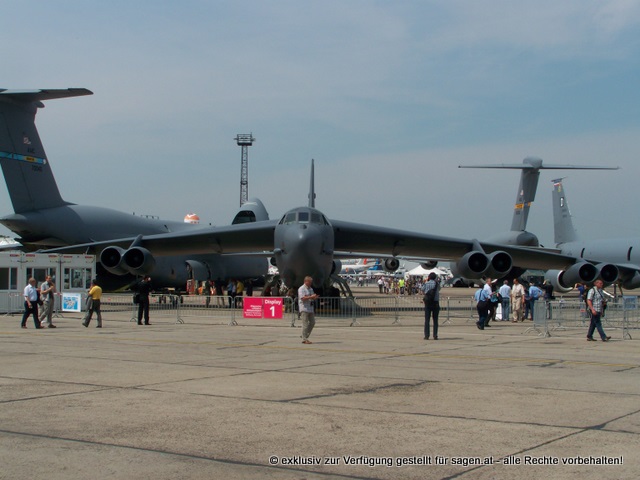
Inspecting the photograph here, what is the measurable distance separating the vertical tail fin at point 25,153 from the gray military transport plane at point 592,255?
71.0ft

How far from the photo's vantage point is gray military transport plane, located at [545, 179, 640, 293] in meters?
27.5

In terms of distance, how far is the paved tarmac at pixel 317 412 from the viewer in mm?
5477

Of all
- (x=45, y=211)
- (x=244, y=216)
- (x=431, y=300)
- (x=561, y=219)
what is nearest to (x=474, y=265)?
(x=431, y=300)

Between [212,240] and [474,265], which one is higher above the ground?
[212,240]

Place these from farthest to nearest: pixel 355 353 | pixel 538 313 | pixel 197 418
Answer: pixel 538 313 → pixel 355 353 → pixel 197 418

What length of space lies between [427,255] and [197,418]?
2402cm

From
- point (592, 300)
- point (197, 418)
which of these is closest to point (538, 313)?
point (592, 300)

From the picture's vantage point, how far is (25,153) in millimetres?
34188

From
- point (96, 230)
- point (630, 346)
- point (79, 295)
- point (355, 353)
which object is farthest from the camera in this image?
point (96, 230)

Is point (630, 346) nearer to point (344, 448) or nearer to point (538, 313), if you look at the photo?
point (538, 313)

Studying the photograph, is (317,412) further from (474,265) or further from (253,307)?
(474,265)

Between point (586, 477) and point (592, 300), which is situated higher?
point (592, 300)

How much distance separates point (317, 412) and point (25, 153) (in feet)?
99.8

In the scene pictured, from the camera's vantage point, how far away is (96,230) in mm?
36875
